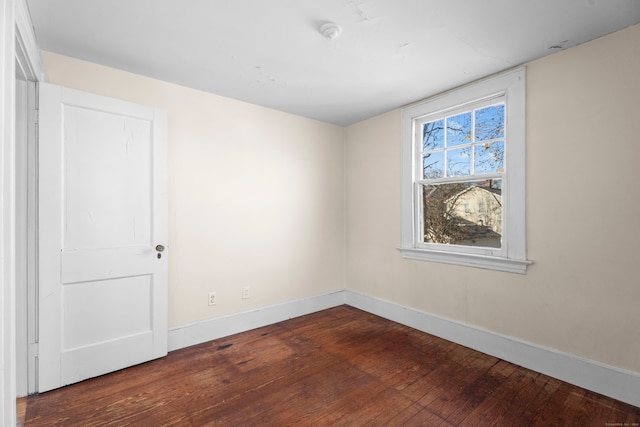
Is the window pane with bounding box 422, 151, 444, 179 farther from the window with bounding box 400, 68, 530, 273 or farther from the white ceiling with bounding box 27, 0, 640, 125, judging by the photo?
the white ceiling with bounding box 27, 0, 640, 125

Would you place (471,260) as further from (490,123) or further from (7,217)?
(7,217)

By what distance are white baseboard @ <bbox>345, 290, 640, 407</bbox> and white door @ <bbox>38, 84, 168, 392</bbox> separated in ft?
8.05

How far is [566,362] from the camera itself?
2.17m

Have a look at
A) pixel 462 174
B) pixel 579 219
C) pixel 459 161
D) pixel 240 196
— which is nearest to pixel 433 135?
pixel 459 161

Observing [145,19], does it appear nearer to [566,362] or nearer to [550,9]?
[550,9]

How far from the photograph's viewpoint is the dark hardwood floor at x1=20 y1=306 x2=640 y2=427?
1.81 meters

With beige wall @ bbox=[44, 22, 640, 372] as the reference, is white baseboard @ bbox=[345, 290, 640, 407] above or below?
below

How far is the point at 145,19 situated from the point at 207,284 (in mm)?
2154

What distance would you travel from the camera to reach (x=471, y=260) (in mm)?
2740

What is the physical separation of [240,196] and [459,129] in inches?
89.9

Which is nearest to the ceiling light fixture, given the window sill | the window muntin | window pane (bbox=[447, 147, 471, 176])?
the window muntin

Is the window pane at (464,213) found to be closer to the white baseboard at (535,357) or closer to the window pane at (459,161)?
the window pane at (459,161)

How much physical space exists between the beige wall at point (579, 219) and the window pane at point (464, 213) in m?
0.28

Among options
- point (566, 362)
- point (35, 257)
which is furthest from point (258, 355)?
point (566, 362)
